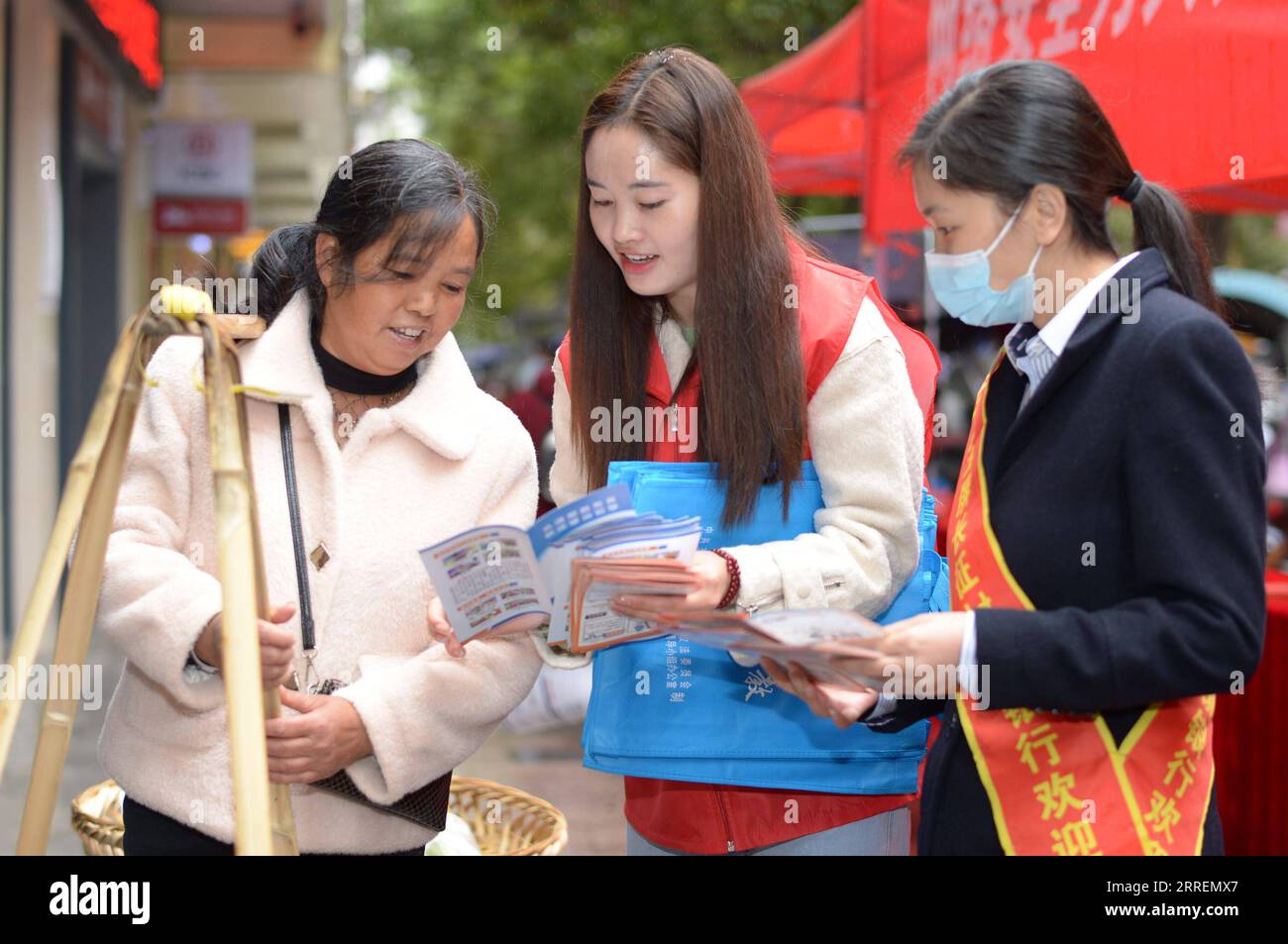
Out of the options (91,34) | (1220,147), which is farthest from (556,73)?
(1220,147)

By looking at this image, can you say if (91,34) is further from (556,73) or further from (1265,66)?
(1265,66)

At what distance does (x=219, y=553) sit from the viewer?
1.66m

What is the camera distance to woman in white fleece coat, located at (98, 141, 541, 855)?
7.22 ft

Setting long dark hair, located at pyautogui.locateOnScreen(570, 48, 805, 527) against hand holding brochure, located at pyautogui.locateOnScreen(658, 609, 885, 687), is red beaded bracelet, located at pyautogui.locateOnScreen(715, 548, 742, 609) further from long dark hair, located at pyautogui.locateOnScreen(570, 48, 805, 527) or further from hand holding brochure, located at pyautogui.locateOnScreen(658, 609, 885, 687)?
hand holding brochure, located at pyautogui.locateOnScreen(658, 609, 885, 687)

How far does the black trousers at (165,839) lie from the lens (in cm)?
223

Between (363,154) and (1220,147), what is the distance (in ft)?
6.77

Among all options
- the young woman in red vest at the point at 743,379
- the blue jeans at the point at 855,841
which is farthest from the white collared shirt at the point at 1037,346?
the blue jeans at the point at 855,841

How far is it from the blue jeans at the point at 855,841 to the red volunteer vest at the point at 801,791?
0.01 metres

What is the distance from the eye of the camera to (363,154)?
2.44 metres

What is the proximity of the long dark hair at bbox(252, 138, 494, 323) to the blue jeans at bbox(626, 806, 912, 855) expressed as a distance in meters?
1.10

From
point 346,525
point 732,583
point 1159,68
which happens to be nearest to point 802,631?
point 732,583

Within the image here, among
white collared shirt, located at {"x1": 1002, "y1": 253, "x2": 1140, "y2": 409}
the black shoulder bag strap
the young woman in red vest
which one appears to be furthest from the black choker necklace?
white collared shirt, located at {"x1": 1002, "y1": 253, "x2": 1140, "y2": 409}

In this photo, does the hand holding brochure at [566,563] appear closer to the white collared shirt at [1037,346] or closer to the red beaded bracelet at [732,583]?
the red beaded bracelet at [732,583]

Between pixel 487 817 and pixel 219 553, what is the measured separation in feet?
5.11
